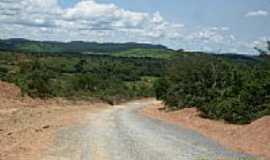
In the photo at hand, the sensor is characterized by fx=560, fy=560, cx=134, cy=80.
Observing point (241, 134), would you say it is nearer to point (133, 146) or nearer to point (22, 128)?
point (133, 146)

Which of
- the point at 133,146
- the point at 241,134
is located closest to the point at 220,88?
the point at 241,134

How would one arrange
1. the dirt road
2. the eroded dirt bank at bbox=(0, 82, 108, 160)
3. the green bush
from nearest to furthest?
the dirt road → the eroded dirt bank at bbox=(0, 82, 108, 160) → the green bush

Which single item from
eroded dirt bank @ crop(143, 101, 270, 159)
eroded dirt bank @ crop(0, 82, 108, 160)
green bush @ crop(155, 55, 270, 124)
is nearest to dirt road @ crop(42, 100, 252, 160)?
eroded dirt bank @ crop(0, 82, 108, 160)

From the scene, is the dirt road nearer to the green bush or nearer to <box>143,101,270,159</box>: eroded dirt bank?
<box>143,101,270,159</box>: eroded dirt bank

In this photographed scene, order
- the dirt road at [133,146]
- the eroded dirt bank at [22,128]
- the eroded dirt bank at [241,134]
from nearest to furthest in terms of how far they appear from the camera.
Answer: the dirt road at [133,146]
the eroded dirt bank at [22,128]
the eroded dirt bank at [241,134]

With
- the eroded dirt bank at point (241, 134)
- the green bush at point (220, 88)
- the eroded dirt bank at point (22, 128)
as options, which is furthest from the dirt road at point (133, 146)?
the green bush at point (220, 88)

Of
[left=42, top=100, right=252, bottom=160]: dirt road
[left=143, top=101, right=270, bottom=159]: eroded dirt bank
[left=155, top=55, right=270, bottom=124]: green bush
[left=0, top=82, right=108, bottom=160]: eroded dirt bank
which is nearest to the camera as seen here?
[left=42, top=100, right=252, bottom=160]: dirt road

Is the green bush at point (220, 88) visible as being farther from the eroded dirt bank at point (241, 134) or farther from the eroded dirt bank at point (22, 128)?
the eroded dirt bank at point (22, 128)

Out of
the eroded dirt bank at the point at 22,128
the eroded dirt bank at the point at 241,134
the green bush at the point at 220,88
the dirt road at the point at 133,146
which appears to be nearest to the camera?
the dirt road at the point at 133,146

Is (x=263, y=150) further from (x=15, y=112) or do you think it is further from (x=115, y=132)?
(x=15, y=112)

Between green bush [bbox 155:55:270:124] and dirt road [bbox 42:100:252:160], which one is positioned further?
green bush [bbox 155:55:270:124]

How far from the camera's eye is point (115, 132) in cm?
2797

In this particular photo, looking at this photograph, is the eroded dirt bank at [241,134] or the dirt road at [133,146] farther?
the eroded dirt bank at [241,134]

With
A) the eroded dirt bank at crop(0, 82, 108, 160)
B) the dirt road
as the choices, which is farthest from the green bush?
the eroded dirt bank at crop(0, 82, 108, 160)
